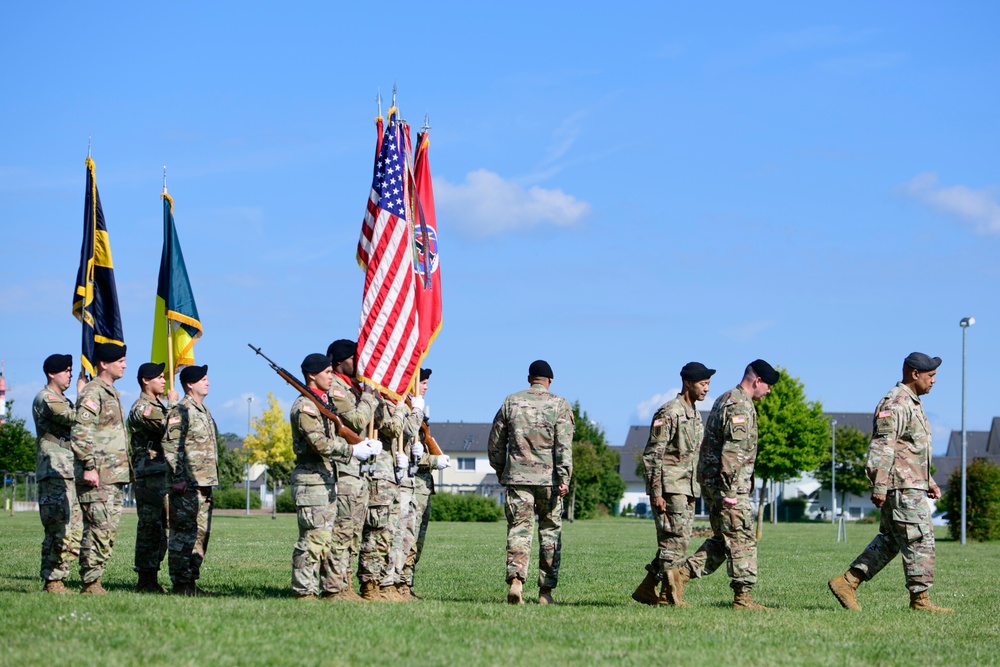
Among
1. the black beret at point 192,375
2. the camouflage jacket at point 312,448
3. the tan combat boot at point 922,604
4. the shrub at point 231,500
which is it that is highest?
the black beret at point 192,375

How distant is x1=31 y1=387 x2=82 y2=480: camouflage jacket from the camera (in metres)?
11.9

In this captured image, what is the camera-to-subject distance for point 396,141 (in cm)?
1418

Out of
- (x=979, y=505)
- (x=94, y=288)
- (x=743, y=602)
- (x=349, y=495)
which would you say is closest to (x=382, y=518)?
(x=349, y=495)

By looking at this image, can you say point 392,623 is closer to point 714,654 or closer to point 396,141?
point 714,654

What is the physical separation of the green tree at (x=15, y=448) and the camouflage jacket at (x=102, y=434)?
43648 mm

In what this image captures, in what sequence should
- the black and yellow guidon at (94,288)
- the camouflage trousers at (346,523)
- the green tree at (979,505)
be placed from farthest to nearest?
the green tree at (979,505) < the black and yellow guidon at (94,288) < the camouflage trousers at (346,523)

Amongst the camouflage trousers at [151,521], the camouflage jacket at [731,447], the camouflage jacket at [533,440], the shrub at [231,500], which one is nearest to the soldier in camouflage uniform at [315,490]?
the camouflage jacket at [533,440]

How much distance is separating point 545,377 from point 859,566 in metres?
3.82

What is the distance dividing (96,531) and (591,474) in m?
61.2

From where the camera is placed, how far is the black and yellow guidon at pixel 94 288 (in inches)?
607

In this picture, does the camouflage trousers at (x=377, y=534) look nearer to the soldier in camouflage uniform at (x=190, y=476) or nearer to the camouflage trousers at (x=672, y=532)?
the soldier in camouflage uniform at (x=190, y=476)

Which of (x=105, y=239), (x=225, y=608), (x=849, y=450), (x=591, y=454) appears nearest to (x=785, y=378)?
(x=591, y=454)

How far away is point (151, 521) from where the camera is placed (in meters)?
13.1

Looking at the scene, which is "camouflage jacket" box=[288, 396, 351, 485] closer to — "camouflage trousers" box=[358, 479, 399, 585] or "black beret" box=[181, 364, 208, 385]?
"camouflage trousers" box=[358, 479, 399, 585]
